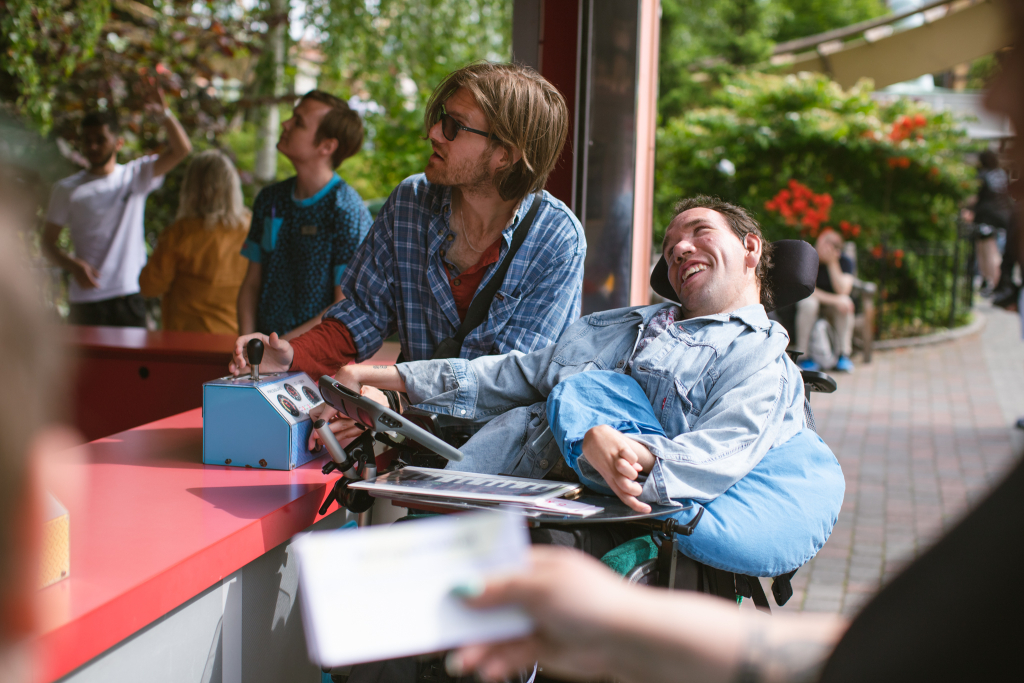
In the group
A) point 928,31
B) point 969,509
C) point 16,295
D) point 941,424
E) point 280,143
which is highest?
point 928,31

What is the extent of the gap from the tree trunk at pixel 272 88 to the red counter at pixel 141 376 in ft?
15.8

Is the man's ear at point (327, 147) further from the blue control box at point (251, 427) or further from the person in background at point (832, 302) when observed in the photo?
the person in background at point (832, 302)

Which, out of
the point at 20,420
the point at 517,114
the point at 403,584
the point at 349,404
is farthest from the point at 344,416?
the point at 20,420

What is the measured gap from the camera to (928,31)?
384 inches

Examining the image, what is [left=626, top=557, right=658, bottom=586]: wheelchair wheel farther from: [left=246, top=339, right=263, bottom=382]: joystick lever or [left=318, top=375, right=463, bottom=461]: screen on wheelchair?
[left=246, top=339, right=263, bottom=382]: joystick lever

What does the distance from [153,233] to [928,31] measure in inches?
339

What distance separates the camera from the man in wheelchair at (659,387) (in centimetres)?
193

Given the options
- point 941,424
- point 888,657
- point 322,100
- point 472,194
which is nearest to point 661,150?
point 941,424

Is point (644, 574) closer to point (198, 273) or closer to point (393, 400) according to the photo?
point (393, 400)

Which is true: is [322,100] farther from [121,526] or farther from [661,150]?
[661,150]

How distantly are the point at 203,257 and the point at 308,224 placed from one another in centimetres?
126

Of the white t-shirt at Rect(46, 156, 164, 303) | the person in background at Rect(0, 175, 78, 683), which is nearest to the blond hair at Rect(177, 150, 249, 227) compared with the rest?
the white t-shirt at Rect(46, 156, 164, 303)

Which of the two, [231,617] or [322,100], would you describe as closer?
[231,617]

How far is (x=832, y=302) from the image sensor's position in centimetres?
896
